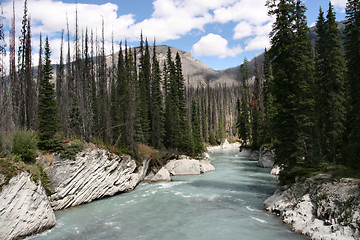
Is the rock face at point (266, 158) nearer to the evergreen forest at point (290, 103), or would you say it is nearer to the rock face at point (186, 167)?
the rock face at point (186, 167)

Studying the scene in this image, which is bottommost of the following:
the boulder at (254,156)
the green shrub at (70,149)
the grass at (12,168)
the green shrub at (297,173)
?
the boulder at (254,156)

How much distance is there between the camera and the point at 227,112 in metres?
131

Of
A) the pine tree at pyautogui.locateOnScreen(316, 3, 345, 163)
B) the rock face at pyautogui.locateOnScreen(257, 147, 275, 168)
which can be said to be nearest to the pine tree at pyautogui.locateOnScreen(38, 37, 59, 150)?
the pine tree at pyautogui.locateOnScreen(316, 3, 345, 163)

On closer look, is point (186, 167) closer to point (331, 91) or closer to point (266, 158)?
point (266, 158)

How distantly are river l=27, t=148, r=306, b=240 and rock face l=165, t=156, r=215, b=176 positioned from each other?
1093 centimetres

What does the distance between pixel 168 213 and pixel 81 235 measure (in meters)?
5.55

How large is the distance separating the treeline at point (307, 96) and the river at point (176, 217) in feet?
15.6

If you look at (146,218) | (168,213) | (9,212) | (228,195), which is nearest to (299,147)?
(228,195)

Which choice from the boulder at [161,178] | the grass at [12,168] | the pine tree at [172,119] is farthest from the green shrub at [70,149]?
the pine tree at [172,119]

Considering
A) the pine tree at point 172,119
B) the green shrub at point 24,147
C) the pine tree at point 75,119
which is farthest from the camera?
the pine tree at point 172,119

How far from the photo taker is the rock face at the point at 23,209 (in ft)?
34.1

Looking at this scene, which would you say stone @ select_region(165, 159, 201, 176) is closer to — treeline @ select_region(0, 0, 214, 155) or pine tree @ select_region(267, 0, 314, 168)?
treeline @ select_region(0, 0, 214, 155)

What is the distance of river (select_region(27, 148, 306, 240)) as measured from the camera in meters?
11.8

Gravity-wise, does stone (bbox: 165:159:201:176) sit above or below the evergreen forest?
below
